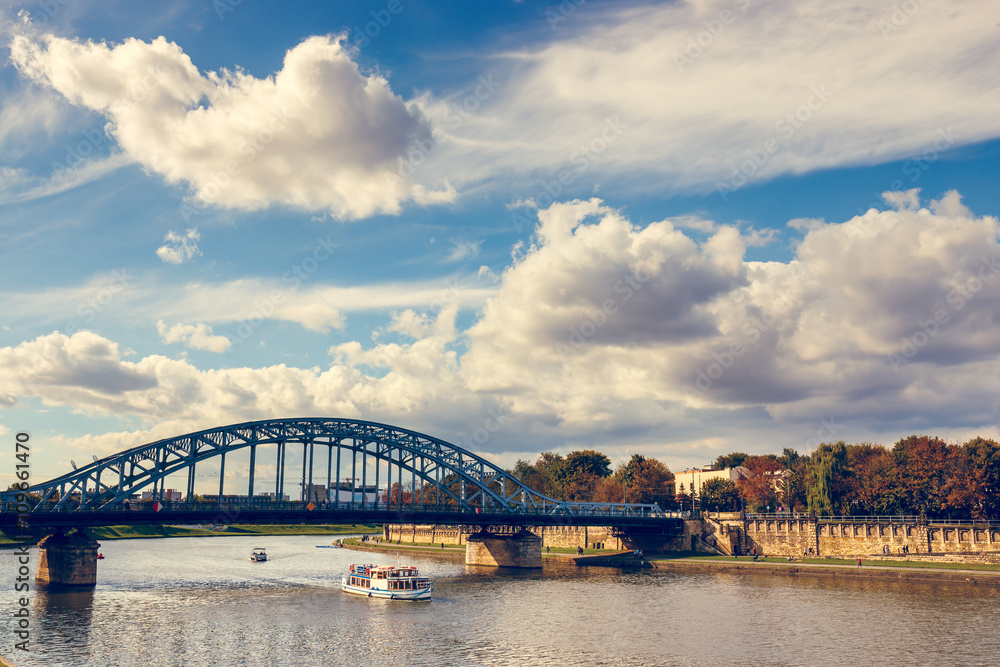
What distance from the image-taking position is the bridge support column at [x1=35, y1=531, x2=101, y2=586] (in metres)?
81.9

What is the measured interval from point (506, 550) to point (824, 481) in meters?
48.2

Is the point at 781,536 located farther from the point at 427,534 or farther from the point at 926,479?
the point at 427,534

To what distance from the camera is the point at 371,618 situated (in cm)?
6406

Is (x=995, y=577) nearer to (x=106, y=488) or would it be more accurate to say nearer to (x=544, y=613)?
(x=544, y=613)

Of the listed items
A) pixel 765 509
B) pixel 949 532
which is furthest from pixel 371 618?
pixel 765 509

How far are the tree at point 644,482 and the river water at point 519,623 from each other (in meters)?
58.4

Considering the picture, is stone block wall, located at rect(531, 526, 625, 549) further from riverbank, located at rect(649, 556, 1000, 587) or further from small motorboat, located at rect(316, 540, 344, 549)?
small motorboat, located at rect(316, 540, 344, 549)

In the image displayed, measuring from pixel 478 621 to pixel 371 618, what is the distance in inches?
347

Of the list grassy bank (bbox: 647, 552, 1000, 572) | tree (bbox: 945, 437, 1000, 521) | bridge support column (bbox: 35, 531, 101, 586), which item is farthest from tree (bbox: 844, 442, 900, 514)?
bridge support column (bbox: 35, 531, 101, 586)

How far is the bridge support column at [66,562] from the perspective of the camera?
269 feet

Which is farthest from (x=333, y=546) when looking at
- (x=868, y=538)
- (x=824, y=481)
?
(x=868, y=538)

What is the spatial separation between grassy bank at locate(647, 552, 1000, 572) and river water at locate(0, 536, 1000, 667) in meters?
9.96

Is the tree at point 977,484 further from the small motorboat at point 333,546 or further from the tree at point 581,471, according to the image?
the small motorboat at point 333,546

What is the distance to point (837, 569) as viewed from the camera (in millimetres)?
94312
